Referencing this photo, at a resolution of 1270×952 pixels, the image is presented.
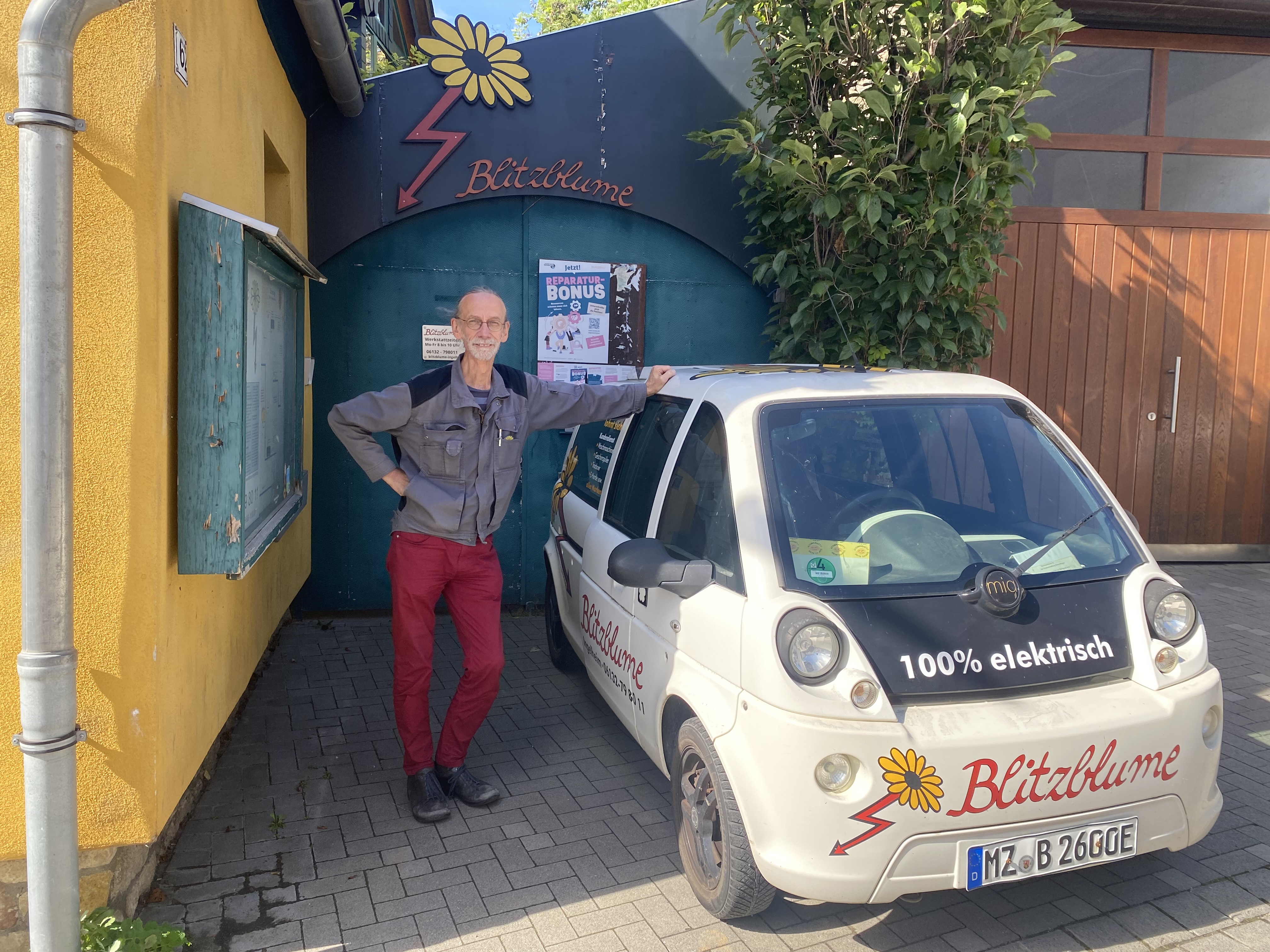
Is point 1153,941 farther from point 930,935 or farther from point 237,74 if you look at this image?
point 237,74

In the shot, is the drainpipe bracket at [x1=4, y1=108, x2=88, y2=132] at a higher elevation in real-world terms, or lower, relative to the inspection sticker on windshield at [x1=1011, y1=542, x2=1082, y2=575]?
higher

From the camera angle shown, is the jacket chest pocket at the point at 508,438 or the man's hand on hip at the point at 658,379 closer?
the jacket chest pocket at the point at 508,438

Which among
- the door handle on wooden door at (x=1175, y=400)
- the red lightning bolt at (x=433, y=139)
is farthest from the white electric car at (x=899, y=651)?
the door handle on wooden door at (x=1175, y=400)

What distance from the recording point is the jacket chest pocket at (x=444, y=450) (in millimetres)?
3734

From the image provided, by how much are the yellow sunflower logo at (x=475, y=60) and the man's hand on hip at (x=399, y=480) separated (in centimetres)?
362

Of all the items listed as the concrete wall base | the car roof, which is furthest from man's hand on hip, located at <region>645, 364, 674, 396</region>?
the concrete wall base

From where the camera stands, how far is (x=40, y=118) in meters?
2.39

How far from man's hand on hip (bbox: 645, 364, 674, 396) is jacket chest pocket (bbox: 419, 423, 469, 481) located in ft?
2.74

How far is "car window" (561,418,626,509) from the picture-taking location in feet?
15.0

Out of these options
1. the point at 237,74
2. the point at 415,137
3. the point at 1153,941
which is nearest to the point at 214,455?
the point at 237,74

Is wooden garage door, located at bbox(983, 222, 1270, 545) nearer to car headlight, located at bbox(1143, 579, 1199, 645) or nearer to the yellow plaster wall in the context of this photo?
car headlight, located at bbox(1143, 579, 1199, 645)

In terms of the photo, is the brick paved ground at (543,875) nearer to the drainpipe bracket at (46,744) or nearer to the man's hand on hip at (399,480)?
the drainpipe bracket at (46,744)

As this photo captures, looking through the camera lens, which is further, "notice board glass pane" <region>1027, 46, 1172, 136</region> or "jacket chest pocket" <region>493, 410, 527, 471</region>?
"notice board glass pane" <region>1027, 46, 1172, 136</region>

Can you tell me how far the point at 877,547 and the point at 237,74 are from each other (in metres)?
3.38
